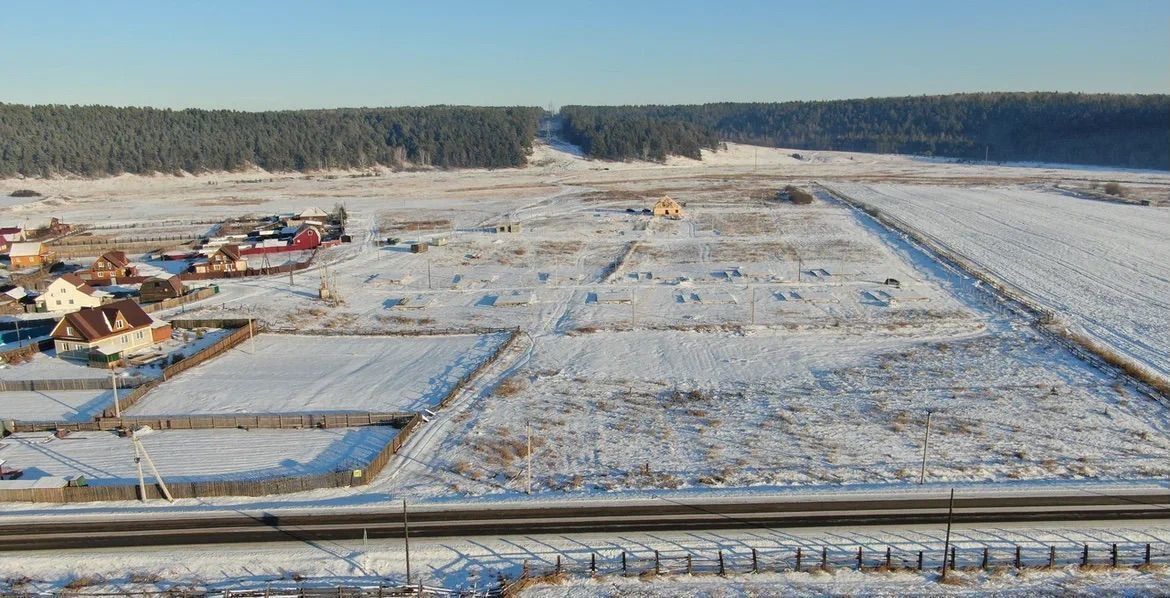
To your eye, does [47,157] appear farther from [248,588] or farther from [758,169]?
[248,588]

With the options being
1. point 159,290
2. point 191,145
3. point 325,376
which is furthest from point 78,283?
point 191,145

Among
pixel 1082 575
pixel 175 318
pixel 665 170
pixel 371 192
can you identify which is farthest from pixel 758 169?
pixel 1082 575

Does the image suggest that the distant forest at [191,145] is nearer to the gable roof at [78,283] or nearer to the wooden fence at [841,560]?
the gable roof at [78,283]

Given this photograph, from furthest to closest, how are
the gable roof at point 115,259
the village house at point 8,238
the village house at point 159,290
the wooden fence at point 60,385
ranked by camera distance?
the village house at point 8,238 → the gable roof at point 115,259 → the village house at point 159,290 → the wooden fence at point 60,385

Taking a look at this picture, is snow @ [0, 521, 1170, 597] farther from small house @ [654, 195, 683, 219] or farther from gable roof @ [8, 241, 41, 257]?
small house @ [654, 195, 683, 219]

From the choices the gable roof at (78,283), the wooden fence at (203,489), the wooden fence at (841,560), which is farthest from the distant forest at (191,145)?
the wooden fence at (841,560)

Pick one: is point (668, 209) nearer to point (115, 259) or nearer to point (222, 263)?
point (222, 263)

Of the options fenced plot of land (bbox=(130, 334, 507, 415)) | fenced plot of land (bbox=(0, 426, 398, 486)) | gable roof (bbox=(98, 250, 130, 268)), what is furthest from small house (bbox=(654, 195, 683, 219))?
fenced plot of land (bbox=(0, 426, 398, 486))
